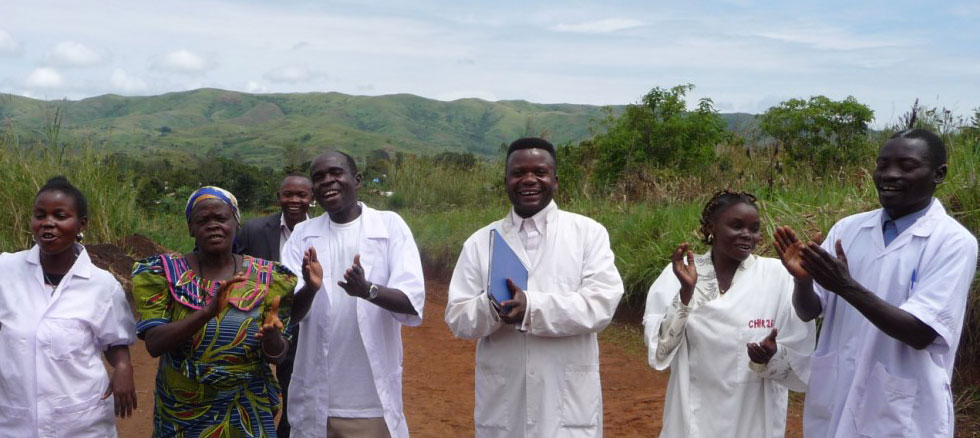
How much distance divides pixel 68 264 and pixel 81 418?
24.6 inches

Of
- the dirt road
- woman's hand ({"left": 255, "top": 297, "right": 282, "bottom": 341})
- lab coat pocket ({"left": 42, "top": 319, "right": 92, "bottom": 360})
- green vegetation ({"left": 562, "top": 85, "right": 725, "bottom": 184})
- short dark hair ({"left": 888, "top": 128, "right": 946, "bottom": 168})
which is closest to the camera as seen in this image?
short dark hair ({"left": 888, "top": 128, "right": 946, "bottom": 168})

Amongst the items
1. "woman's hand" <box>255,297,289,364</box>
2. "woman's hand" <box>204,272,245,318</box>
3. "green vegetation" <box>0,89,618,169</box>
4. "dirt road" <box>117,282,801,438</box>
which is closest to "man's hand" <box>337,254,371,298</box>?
"woman's hand" <box>255,297,289,364</box>

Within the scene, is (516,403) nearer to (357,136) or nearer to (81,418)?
(81,418)

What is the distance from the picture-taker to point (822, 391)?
340 centimetres

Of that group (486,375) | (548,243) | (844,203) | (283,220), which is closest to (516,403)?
(486,375)

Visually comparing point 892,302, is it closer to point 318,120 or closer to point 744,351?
point 744,351

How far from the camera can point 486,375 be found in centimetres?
382

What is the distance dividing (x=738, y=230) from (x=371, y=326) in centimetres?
169

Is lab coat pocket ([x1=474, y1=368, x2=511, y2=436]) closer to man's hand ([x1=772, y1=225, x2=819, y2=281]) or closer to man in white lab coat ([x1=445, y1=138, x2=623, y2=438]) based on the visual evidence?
man in white lab coat ([x1=445, y1=138, x2=623, y2=438])

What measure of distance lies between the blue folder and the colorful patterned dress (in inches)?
35.4

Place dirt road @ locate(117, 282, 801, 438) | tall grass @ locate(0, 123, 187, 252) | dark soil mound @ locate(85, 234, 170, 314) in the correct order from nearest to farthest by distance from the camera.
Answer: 1. dirt road @ locate(117, 282, 801, 438)
2. dark soil mound @ locate(85, 234, 170, 314)
3. tall grass @ locate(0, 123, 187, 252)

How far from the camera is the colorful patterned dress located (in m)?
3.38

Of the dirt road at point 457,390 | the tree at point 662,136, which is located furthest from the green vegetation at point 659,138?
the dirt road at point 457,390

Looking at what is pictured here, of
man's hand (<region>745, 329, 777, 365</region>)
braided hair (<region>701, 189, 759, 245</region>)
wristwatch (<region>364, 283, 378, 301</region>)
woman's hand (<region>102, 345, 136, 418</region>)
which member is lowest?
woman's hand (<region>102, 345, 136, 418</region>)
